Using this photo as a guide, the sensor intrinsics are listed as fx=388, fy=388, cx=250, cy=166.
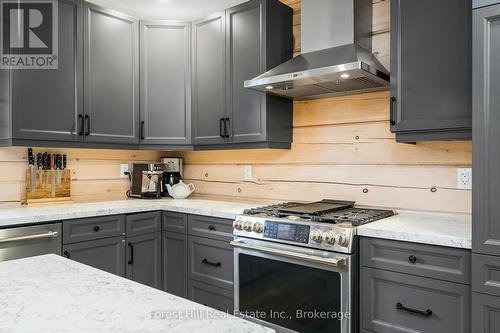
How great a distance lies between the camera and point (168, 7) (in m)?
3.15

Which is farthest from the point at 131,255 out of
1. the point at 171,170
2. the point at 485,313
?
the point at 485,313

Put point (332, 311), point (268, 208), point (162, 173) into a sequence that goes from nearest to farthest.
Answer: point (332, 311) → point (268, 208) → point (162, 173)

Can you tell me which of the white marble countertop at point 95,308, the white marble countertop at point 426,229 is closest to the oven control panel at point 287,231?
the white marble countertop at point 426,229

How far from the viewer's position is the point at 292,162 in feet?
9.98

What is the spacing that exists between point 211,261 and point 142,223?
611mm

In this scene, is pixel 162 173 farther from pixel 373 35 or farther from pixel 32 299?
pixel 32 299

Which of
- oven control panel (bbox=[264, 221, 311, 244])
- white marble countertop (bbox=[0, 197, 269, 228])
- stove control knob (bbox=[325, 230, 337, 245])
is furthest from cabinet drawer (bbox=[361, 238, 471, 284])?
white marble countertop (bbox=[0, 197, 269, 228])

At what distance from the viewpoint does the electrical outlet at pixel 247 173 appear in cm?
330

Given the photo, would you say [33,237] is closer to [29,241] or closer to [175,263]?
[29,241]

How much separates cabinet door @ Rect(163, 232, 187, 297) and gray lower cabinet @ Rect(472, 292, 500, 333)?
6.16 ft

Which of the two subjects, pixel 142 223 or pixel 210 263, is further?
pixel 142 223

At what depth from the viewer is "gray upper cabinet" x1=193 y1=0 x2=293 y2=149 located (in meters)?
2.80

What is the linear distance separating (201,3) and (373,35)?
53.8 inches

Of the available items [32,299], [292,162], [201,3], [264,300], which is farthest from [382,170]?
[32,299]
